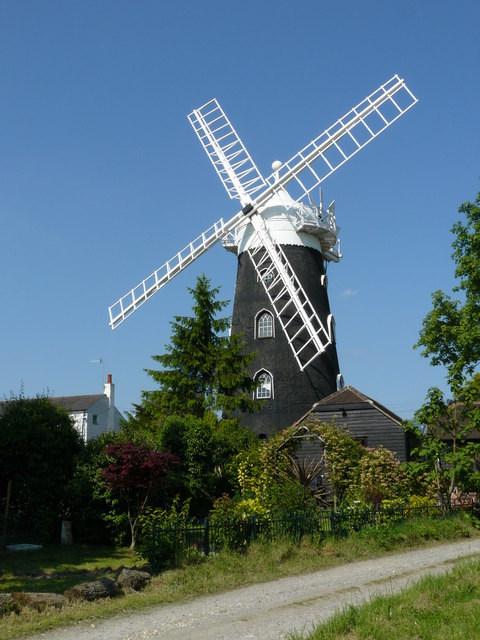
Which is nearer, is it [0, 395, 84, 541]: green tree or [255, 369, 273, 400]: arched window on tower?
[0, 395, 84, 541]: green tree

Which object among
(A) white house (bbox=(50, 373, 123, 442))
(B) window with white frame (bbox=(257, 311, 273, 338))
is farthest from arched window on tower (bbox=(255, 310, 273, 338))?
(A) white house (bbox=(50, 373, 123, 442))

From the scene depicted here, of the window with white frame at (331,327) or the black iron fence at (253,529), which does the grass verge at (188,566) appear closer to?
the black iron fence at (253,529)

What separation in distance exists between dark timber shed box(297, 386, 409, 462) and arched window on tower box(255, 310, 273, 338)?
17.7 ft

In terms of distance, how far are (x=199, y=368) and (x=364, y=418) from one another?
758cm

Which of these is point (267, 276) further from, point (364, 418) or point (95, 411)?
point (95, 411)

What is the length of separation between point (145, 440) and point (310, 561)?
9.32 meters

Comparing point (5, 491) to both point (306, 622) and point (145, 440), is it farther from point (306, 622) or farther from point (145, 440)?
point (306, 622)

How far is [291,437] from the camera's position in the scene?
26.1 m

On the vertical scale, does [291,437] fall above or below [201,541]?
above

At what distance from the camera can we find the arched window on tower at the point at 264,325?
33688 mm

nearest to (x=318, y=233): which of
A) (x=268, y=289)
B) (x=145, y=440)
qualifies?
(x=268, y=289)

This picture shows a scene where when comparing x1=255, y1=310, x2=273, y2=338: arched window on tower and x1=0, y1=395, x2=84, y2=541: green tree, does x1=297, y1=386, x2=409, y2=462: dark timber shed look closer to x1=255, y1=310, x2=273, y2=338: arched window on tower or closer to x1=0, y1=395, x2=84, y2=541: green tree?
x1=255, y1=310, x2=273, y2=338: arched window on tower

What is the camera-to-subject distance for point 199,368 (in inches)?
1113

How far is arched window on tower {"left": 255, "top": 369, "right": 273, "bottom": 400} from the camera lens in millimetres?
32594
